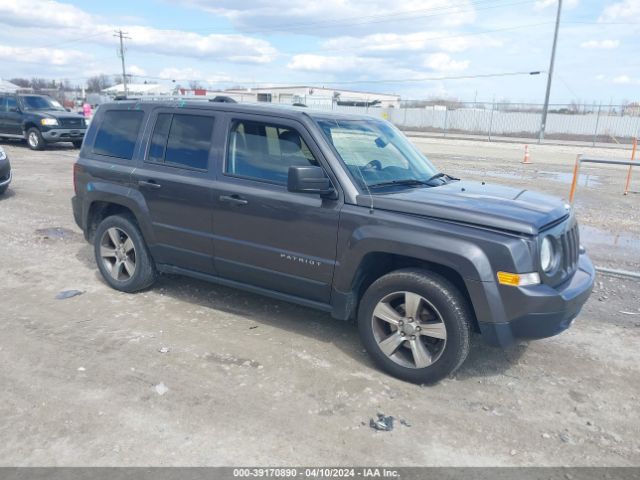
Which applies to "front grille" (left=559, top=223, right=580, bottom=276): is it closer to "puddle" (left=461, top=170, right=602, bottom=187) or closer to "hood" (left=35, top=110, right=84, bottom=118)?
"puddle" (left=461, top=170, right=602, bottom=187)

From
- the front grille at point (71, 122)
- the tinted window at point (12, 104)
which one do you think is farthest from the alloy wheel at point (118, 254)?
the tinted window at point (12, 104)

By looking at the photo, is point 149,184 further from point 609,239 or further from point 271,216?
point 609,239

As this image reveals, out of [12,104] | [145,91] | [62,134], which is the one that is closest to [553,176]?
[62,134]

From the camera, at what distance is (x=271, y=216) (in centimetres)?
422

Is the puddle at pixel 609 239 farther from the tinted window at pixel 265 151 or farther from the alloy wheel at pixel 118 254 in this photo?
the alloy wheel at pixel 118 254

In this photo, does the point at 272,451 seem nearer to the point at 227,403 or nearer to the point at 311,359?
the point at 227,403

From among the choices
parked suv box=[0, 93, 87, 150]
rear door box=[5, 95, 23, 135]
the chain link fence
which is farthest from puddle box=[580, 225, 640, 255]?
the chain link fence

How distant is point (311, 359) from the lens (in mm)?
4129

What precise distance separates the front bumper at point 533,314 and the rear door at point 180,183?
2.51 meters

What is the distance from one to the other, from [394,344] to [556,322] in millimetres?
1111

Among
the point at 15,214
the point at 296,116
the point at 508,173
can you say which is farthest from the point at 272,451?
the point at 508,173

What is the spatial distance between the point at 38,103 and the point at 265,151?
1782 cm

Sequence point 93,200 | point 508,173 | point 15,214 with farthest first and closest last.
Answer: point 508,173
point 15,214
point 93,200

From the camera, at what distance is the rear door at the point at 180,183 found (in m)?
4.60
